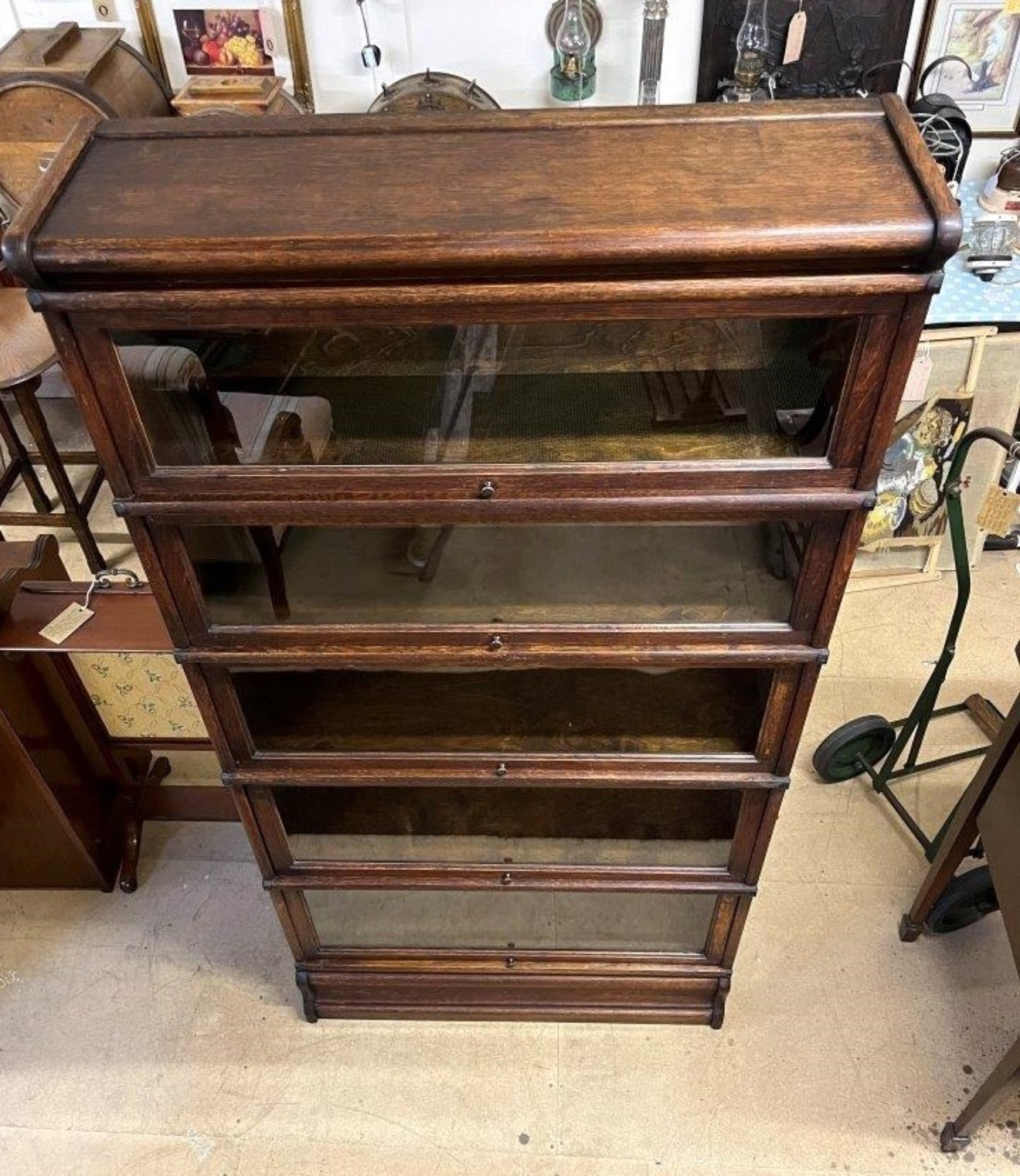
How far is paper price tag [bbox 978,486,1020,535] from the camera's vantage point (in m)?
1.55

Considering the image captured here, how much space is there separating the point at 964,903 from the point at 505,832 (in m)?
0.95

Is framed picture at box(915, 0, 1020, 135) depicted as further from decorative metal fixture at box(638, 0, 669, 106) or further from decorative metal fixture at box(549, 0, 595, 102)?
decorative metal fixture at box(549, 0, 595, 102)

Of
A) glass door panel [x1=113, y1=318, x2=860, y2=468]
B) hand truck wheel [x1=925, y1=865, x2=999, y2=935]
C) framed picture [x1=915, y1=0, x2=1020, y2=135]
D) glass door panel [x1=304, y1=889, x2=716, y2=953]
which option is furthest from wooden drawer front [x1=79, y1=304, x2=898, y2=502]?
framed picture [x1=915, y1=0, x2=1020, y2=135]

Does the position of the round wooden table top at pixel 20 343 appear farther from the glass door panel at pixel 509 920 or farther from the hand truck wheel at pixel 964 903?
the hand truck wheel at pixel 964 903

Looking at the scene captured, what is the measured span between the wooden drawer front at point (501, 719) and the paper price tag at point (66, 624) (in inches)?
19.4

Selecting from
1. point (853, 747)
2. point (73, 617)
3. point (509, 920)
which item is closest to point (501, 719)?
point (509, 920)

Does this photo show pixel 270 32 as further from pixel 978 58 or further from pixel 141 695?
pixel 978 58

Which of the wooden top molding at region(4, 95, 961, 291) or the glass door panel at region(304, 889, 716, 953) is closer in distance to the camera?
the wooden top molding at region(4, 95, 961, 291)

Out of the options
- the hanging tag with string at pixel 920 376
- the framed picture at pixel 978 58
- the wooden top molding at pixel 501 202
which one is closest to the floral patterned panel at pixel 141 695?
the wooden top molding at pixel 501 202

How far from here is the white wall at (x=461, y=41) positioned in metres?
2.23

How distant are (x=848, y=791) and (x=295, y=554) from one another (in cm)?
155

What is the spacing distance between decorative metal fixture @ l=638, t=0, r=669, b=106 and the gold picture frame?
78 centimetres

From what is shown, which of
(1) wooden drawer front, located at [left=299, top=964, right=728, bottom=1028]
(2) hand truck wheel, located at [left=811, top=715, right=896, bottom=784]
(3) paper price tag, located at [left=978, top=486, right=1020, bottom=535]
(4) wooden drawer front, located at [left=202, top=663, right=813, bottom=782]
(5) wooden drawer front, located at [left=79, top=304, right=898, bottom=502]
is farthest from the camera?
(2) hand truck wheel, located at [left=811, top=715, right=896, bottom=784]

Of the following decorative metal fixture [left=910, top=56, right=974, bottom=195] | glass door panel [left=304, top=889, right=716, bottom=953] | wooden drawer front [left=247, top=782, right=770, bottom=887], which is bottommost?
glass door panel [left=304, top=889, right=716, bottom=953]
